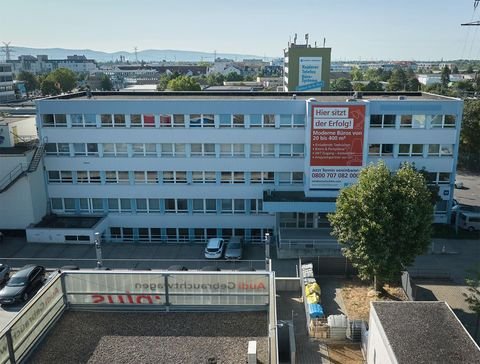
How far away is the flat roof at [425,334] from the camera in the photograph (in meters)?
13.4

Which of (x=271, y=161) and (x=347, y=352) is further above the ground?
(x=271, y=161)

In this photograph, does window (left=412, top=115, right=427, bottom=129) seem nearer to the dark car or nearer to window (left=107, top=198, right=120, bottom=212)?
window (left=107, top=198, right=120, bottom=212)

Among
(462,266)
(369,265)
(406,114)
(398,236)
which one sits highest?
(406,114)

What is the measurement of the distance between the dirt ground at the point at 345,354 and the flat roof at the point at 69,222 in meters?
20.6

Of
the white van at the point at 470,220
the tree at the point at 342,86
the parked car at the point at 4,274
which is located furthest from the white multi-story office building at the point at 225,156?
the tree at the point at 342,86

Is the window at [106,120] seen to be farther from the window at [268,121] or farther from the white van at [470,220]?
the white van at [470,220]

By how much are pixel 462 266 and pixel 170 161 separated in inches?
826

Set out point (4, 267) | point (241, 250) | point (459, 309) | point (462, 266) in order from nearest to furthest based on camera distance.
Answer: point (459, 309) → point (4, 267) → point (462, 266) → point (241, 250)

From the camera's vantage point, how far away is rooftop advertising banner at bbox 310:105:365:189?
104 ft

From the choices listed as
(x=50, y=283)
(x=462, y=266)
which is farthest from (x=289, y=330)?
(x=462, y=266)

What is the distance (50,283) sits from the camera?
50.6 feet

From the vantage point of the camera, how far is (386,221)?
2156 centimetres

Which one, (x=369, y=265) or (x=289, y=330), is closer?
(x=289, y=330)

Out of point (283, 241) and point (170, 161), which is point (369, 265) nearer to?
point (283, 241)
